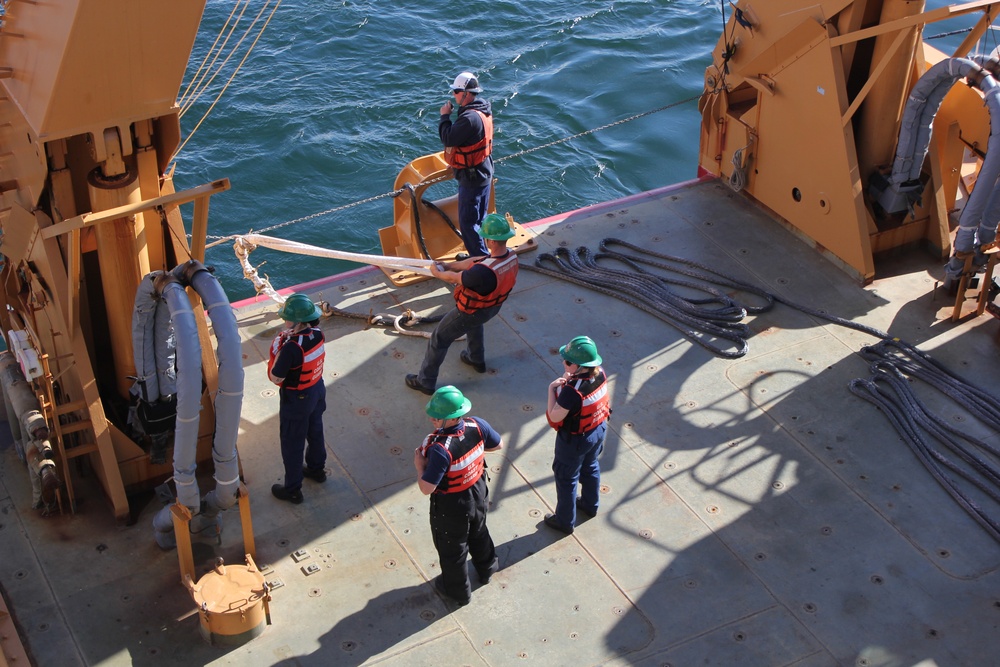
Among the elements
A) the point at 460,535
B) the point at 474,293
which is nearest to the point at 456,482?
the point at 460,535

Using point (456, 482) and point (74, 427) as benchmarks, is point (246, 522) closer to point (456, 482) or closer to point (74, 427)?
point (74, 427)

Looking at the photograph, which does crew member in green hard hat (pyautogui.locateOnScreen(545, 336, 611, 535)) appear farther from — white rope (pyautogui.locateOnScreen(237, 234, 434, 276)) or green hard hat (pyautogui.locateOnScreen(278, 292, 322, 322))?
white rope (pyautogui.locateOnScreen(237, 234, 434, 276))

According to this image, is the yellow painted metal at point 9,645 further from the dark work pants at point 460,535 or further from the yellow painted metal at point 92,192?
the dark work pants at point 460,535

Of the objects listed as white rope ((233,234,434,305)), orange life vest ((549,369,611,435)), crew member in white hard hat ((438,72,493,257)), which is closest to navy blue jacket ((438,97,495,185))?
crew member in white hard hat ((438,72,493,257))

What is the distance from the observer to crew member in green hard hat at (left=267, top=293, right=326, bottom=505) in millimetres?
7367

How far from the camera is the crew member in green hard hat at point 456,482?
6.54m

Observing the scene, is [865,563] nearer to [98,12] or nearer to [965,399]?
[965,399]

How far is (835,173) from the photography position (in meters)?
10.4

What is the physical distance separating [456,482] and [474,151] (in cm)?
395

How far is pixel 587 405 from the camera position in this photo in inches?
282

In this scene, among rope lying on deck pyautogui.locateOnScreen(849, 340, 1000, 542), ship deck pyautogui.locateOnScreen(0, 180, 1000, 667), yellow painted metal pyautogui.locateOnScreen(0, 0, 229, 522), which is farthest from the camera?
rope lying on deck pyautogui.locateOnScreen(849, 340, 1000, 542)

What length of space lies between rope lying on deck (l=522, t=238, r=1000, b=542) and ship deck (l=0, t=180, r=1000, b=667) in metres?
0.12

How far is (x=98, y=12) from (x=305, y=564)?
147 inches

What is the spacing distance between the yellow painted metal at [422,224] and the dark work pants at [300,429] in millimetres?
2812
